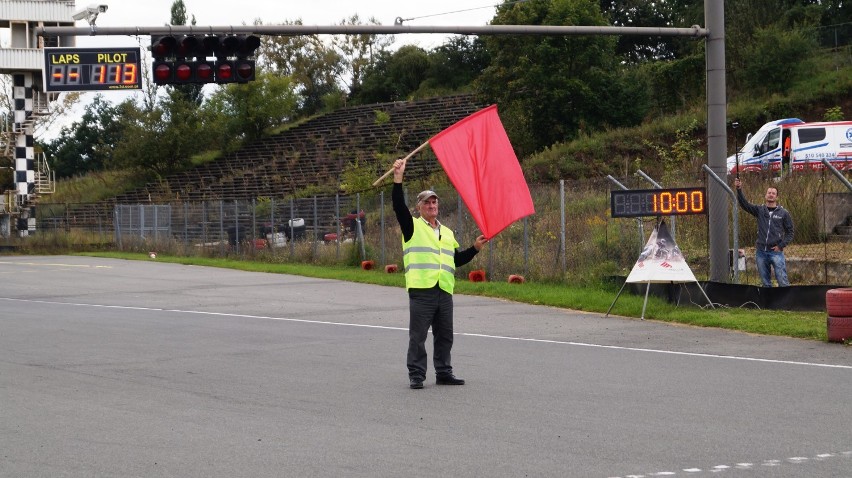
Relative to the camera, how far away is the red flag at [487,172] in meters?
13.8

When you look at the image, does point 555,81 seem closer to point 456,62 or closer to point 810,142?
point 810,142

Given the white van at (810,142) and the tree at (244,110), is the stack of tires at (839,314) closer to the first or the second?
the white van at (810,142)

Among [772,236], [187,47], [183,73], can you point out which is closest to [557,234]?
[772,236]

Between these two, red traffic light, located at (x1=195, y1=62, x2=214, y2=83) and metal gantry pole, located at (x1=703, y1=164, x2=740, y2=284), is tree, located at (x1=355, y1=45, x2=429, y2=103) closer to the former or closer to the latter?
red traffic light, located at (x1=195, y1=62, x2=214, y2=83)

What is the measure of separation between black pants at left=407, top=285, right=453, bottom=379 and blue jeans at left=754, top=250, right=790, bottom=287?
9.23 m

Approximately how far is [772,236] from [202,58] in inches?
416

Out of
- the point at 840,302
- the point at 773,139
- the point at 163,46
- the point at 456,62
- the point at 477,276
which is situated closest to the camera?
the point at 840,302

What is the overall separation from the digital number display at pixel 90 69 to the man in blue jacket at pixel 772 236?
13.9 m

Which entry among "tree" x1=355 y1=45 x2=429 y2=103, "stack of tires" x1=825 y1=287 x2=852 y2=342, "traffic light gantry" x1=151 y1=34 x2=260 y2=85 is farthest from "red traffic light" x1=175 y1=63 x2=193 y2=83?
"tree" x1=355 y1=45 x2=429 y2=103

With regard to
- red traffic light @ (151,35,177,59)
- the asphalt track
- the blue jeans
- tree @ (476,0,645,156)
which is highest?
tree @ (476,0,645,156)

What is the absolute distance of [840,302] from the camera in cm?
1507

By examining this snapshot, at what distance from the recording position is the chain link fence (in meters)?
Result: 23.1

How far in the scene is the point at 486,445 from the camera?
869 cm

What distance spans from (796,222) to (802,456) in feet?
55.7
